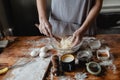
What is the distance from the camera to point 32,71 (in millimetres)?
1040

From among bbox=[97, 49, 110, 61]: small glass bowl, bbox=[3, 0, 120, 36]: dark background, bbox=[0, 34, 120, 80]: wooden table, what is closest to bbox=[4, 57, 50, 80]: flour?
bbox=[0, 34, 120, 80]: wooden table

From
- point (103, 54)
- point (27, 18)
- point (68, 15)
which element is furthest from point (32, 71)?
point (27, 18)

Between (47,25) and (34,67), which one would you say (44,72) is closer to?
(34,67)

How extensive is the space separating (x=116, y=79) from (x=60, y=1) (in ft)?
2.45

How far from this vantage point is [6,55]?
122cm

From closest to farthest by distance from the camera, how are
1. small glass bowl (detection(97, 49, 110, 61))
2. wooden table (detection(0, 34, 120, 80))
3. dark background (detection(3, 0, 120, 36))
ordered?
1. wooden table (detection(0, 34, 120, 80))
2. small glass bowl (detection(97, 49, 110, 61))
3. dark background (detection(3, 0, 120, 36))

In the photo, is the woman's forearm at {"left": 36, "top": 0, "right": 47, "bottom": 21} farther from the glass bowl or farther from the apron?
the glass bowl

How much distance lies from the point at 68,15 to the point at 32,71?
59 centimetres

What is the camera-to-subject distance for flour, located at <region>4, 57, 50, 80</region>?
1000mm

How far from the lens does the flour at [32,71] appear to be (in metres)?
1.00

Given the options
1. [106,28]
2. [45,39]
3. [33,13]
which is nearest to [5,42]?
[45,39]

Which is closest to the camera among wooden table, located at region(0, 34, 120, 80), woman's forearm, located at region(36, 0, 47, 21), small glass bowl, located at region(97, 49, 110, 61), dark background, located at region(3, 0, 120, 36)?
wooden table, located at region(0, 34, 120, 80)

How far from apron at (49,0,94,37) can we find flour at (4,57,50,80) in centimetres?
33

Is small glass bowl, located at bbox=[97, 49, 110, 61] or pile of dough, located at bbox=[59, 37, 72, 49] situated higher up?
pile of dough, located at bbox=[59, 37, 72, 49]
